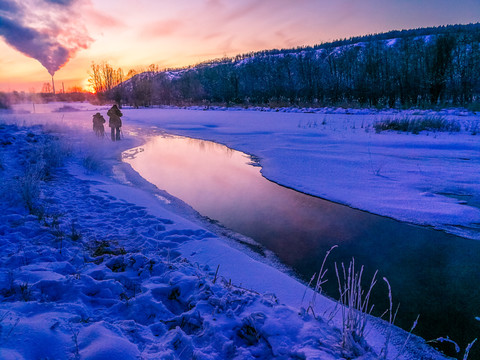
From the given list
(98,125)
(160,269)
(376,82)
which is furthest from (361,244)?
(376,82)

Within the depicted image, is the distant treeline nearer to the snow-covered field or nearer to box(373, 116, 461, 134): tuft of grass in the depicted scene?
box(373, 116, 461, 134): tuft of grass

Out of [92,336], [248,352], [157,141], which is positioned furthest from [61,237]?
[157,141]

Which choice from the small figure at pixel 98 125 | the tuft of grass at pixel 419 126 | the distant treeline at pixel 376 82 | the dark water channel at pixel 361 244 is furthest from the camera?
the distant treeline at pixel 376 82

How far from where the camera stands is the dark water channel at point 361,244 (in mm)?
2850

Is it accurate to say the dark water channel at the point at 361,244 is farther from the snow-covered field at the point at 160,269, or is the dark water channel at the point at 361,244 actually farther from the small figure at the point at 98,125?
the small figure at the point at 98,125

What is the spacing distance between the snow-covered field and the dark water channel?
0.36m

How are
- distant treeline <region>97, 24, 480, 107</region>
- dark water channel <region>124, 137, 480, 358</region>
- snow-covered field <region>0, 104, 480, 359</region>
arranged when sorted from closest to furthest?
snow-covered field <region>0, 104, 480, 359</region> < dark water channel <region>124, 137, 480, 358</region> < distant treeline <region>97, 24, 480, 107</region>

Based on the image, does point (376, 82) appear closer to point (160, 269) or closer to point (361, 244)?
point (361, 244)

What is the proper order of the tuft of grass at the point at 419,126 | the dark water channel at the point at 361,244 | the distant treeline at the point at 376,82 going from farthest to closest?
the distant treeline at the point at 376,82
the tuft of grass at the point at 419,126
the dark water channel at the point at 361,244

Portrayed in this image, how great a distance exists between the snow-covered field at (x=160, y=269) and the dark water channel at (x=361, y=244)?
0.36m

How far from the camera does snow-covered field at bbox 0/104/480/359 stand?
1.93 metres

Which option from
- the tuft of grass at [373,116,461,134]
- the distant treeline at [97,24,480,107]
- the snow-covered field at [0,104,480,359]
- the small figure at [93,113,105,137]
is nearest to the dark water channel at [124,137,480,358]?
the snow-covered field at [0,104,480,359]

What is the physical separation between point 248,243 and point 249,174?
3.98 metres

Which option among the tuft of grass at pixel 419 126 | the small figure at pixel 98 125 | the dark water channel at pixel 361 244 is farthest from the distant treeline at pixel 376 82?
the dark water channel at pixel 361 244
